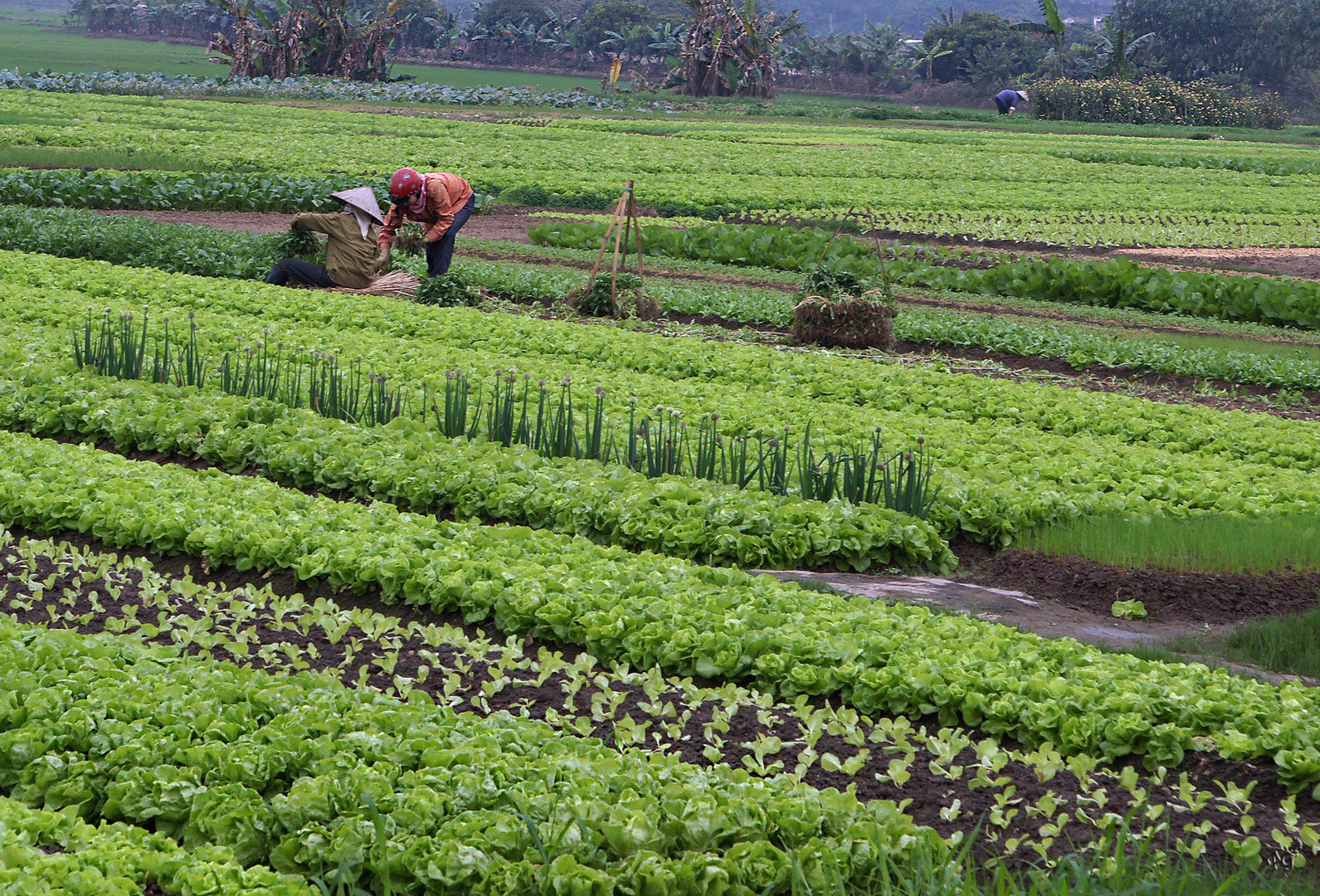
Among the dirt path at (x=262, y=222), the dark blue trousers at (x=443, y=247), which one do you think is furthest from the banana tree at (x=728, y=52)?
the dark blue trousers at (x=443, y=247)

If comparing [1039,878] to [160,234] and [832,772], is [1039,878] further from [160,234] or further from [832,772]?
[160,234]

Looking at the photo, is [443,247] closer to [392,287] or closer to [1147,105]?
[392,287]

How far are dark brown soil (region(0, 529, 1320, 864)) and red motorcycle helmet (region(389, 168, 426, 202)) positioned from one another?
8.48 meters

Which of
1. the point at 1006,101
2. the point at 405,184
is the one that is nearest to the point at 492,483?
the point at 405,184

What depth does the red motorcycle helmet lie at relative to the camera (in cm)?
1430

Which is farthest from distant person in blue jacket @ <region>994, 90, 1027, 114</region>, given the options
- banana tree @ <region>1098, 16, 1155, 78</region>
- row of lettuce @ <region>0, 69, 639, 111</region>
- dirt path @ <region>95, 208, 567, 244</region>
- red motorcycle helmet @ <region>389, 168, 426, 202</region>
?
red motorcycle helmet @ <region>389, 168, 426, 202</region>

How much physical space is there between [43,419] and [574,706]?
20.3 feet

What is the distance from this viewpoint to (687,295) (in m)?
17.7

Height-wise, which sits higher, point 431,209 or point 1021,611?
point 431,209

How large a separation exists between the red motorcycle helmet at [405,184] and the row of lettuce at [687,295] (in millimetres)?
2698

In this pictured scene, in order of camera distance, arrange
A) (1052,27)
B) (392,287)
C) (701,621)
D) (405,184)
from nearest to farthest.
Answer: (701,621) → (405,184) → (392,287) → (1052,27)

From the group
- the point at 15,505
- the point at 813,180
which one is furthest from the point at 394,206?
the point at 813,180

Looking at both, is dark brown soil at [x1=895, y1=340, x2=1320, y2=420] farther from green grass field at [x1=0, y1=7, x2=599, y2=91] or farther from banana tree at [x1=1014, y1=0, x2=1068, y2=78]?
green grass field at [x1=0, y1=7, x2=599, y2=91]

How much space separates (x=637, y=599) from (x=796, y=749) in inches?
53.2
